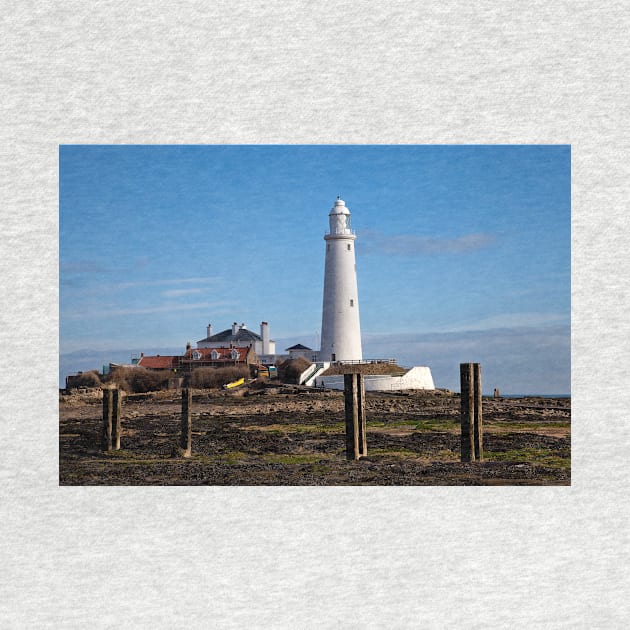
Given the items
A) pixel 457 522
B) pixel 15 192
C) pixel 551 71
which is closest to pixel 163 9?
pixel 15 192

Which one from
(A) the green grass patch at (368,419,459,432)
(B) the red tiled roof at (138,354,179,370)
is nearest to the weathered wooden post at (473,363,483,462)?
(A) the green grass patch at (368,419,459,432)

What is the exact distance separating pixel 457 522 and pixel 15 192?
4165mm

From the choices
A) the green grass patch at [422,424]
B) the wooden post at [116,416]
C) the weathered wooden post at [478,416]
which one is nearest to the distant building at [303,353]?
the green grass patch at [422,424]

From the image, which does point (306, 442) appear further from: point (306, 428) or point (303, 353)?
point (303, 353)

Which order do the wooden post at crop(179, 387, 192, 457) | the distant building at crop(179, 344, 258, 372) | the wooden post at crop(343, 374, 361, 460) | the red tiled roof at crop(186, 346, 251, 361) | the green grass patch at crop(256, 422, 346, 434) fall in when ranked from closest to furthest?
the wooden post at crop(343, 374, 361, 460) < the wooden post at crop(179, 387, 192, 457) < the green grass patch at crop(256, 422, 346, 434) < the red tiled roof at crop(186, 346, 251, 361) < the distant building at crop(179, 344, 258, 372)

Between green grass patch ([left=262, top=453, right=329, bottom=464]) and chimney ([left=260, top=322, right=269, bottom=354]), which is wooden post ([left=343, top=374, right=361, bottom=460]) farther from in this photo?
chimney ([left=260, top=322, right=269, bottom=354])

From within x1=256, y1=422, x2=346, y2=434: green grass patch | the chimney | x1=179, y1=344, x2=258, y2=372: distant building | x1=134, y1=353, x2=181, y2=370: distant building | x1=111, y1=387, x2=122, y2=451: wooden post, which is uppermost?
the chimney

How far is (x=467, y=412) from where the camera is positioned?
9.12m

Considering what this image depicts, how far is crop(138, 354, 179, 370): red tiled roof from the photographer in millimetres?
12782

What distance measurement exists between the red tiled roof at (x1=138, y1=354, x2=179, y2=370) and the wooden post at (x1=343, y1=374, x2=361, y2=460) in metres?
3.72

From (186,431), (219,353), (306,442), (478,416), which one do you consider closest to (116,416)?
(186,431)

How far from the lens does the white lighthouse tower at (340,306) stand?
16.1m

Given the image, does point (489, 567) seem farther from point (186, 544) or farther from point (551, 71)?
point (551, 71)

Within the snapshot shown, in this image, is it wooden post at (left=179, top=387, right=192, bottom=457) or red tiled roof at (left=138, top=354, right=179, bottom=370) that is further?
red tiled roof at (left=138, top=354, right=179, bottom=370)
